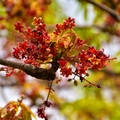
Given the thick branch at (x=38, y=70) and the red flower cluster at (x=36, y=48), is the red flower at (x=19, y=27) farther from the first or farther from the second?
the thick branch at (x=38, y=70)

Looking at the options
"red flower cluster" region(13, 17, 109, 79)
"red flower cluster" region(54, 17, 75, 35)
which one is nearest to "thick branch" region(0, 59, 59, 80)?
"red flower cluster" region(13, 17, 109, 79)

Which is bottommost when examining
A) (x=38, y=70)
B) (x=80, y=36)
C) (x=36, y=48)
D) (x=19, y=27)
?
(x=38, y=70)

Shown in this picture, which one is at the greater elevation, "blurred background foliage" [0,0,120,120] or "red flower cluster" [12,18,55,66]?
"blurred background foliage" [0,0,120,120]

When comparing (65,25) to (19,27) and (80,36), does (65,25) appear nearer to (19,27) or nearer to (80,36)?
(19,27)

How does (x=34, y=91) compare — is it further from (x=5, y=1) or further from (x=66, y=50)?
(x=66, y=50)

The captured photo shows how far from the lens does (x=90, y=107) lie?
9.64m

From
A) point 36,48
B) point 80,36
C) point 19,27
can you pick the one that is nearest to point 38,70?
point 36,48

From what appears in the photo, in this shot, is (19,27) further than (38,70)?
Yes

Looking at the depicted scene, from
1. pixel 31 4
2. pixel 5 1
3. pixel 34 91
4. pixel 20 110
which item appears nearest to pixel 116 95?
pixel 34 91

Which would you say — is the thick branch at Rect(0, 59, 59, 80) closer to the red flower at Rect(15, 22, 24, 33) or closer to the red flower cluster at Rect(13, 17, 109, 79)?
the red flower cluster at Rect(13, 17, 109, 79)

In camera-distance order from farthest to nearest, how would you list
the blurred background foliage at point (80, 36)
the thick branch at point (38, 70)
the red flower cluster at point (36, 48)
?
the blurred background foliage at point (80, 36), the red flower cluster at point (36, 48), the thick branch at point (38, 70)

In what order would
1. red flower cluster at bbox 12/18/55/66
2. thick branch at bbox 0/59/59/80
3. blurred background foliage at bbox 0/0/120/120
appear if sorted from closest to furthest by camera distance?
1. thick branch at bbox 0/59/59/80
2. red flower cluster at bbox 12/18/55/66
3. blurred background foliage at bbox 0/0/120/120

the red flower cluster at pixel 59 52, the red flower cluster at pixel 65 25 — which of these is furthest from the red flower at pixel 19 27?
the red flower cluster at pixel 65 25

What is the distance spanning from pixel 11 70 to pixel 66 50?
0.39 metres
